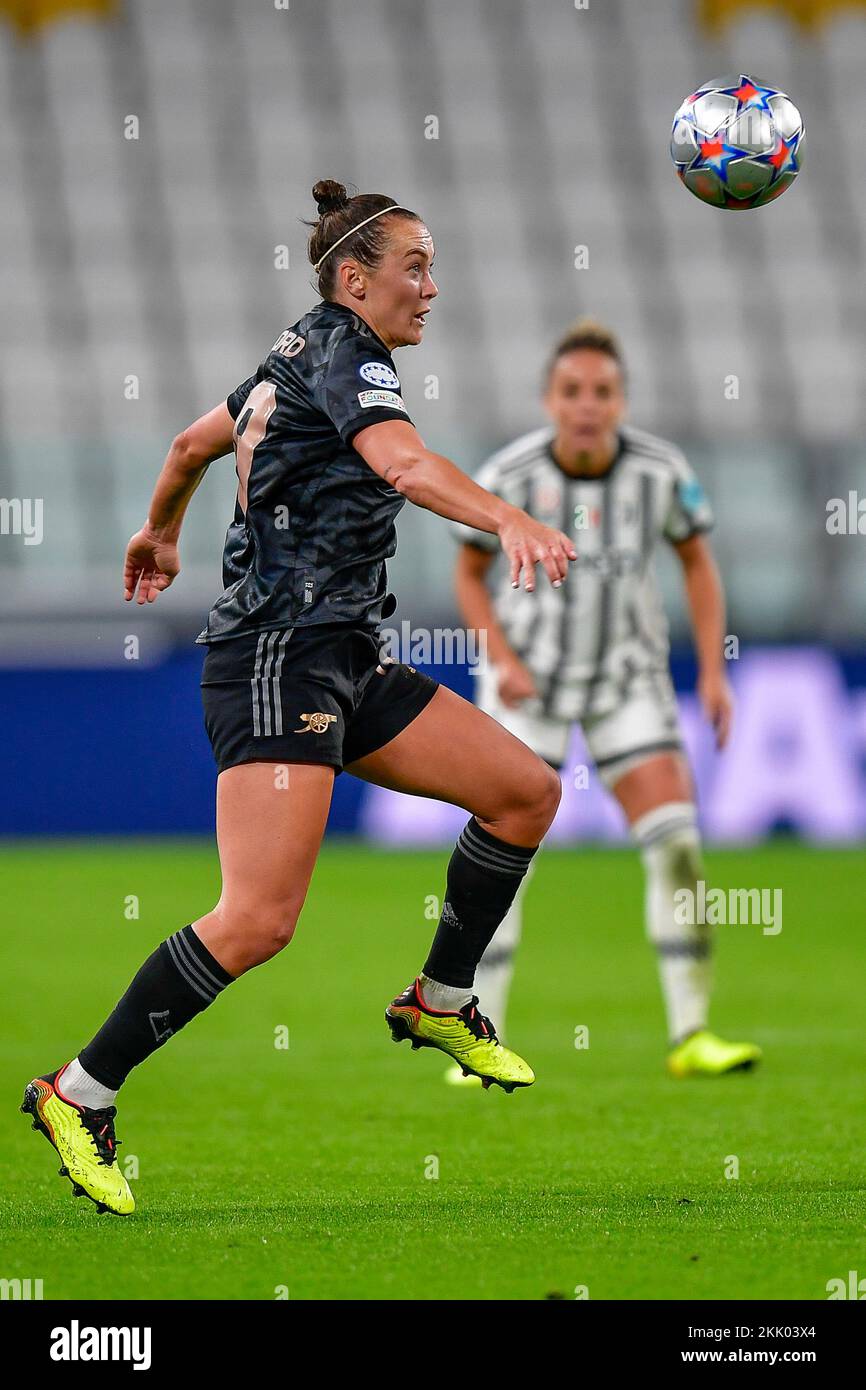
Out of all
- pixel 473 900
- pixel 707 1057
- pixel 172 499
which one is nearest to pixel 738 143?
pixel 172 499

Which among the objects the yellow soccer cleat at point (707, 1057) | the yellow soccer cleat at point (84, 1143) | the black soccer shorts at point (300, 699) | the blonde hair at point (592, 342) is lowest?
the yellow soccer cleat at point (84, 1143)

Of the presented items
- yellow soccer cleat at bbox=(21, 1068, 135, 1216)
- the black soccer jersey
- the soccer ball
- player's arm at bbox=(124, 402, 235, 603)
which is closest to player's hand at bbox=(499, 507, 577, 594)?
the black soccer jersey

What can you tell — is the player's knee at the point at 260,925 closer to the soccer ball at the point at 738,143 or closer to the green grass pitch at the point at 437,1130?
the green grass pitch at the point at 437,1130

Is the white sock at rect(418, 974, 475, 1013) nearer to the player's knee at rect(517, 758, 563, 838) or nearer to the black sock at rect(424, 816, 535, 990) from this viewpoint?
the black sock at rect(424, 816, 535, 990)

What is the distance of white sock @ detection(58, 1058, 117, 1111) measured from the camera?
463 centimetres

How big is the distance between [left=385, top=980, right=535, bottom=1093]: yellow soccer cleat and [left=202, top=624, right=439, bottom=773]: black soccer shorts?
2.15 ft

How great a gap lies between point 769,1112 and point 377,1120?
116 cm

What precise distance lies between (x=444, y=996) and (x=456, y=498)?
1436 mm

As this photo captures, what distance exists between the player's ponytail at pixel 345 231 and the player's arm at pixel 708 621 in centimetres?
263

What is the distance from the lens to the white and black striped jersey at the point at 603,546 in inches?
283

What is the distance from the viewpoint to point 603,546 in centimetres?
729

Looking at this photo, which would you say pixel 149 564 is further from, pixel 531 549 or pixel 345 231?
pixel 531 549

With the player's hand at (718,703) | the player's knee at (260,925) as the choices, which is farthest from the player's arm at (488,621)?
the player's knee at (260,925)

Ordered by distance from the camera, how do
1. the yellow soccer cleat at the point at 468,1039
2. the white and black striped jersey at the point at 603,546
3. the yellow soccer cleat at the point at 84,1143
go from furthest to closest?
the white and black striped jersey at the point at 603,546
the yellow soccer cleat at the point at 468,1039
the yellow soccer cleat at the point at 84,1143
